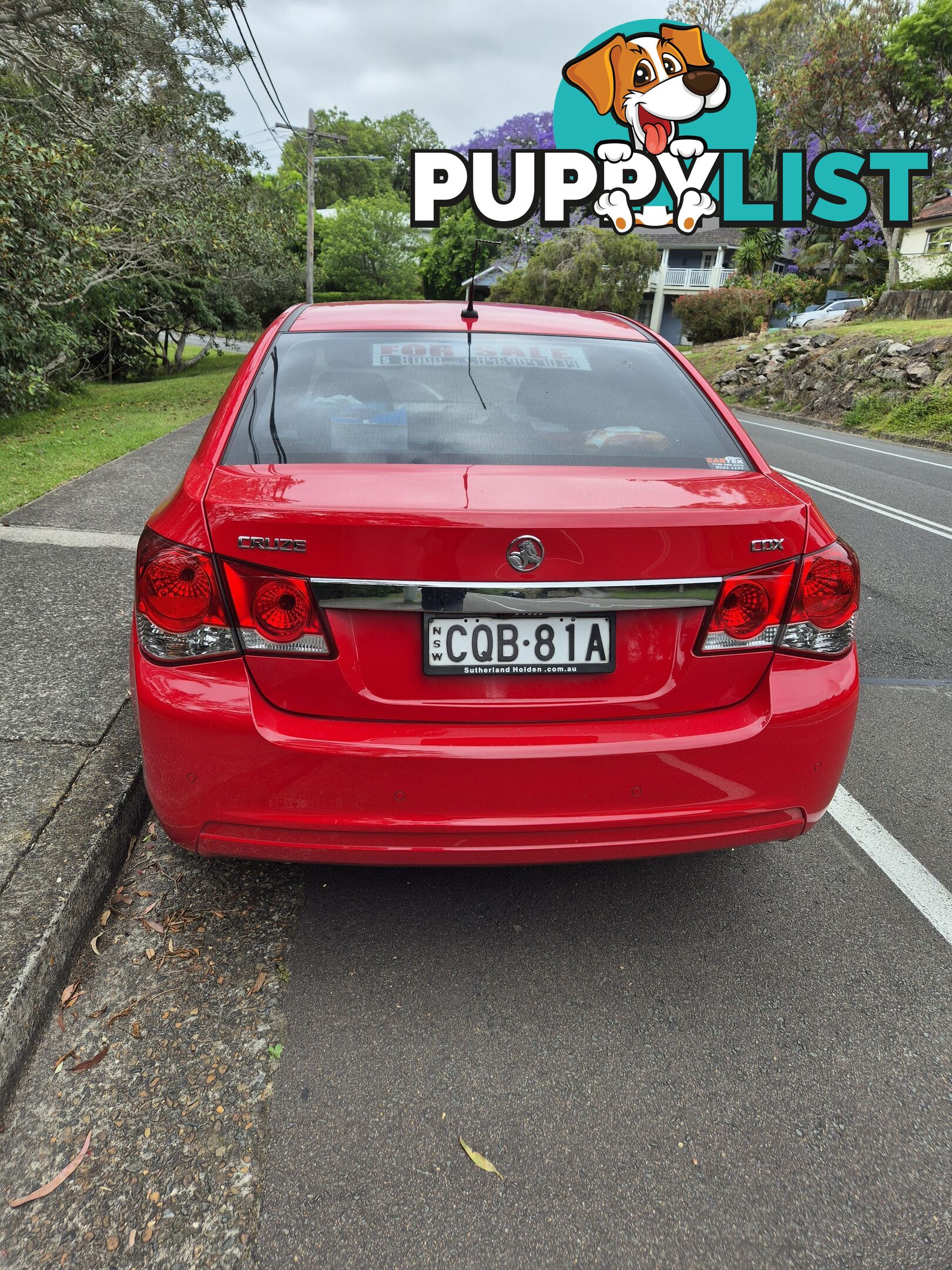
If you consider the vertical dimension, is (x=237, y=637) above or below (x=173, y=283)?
below

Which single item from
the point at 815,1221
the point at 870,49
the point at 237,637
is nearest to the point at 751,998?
the point at 815,1221

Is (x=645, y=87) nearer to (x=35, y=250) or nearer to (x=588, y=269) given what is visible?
(x=588, y=269)

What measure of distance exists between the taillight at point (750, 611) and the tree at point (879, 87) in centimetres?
3255

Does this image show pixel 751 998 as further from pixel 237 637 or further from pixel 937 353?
pixel 937 353

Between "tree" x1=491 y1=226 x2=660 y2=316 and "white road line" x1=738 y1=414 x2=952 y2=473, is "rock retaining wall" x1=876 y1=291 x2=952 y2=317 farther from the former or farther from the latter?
"tree" x1=491 y1=226 x2=660 y2=316

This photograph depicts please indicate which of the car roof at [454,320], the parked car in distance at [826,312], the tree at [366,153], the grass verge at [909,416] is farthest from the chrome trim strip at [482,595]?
the tree at [366,153]

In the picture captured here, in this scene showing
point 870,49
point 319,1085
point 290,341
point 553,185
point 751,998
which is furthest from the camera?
point 553,185

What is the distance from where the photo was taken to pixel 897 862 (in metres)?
3.00

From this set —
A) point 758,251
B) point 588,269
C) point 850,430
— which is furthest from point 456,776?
point 758,251

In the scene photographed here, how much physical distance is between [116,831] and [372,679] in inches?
47.4

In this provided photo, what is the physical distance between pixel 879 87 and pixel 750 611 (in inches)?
1417

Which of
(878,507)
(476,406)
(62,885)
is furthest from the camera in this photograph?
(878,507)

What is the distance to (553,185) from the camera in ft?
117

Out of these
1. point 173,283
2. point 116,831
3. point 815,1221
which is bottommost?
point 815,1221
